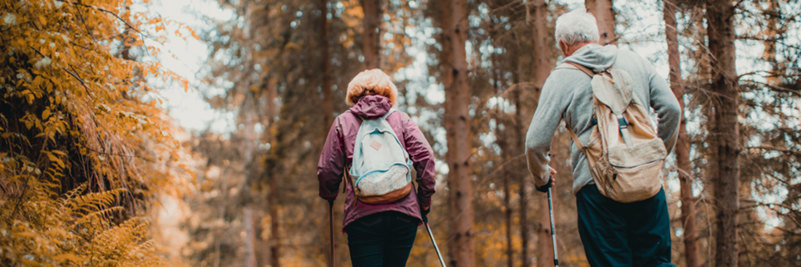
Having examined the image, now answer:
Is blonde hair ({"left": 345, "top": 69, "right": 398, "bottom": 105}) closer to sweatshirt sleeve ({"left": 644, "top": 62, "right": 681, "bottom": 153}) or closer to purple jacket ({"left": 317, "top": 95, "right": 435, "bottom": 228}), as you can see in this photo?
purple jacket ({"left": 317, "top": 95, "right": 435, "bottom": 228})

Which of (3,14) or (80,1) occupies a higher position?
(80,1)

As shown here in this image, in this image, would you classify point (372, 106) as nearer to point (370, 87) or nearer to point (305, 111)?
point (370, 87)

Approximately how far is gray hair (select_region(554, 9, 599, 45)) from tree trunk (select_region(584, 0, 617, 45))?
4.76 feet

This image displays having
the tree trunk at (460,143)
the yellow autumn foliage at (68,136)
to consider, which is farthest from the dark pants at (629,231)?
the tree trunk at (460,143)

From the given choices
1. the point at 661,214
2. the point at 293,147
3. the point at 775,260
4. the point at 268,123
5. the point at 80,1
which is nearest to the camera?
the point at 661,214

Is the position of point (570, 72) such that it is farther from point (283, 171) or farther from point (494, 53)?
point (283, 171)

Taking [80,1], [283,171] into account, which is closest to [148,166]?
[80,1]

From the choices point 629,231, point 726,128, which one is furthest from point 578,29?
point 726,128

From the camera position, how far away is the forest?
398 centimetres

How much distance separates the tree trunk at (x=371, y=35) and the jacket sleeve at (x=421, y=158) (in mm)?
5508

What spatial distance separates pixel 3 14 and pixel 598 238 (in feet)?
13.2

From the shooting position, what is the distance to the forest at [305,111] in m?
3.98

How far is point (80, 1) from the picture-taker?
4168 millimetres

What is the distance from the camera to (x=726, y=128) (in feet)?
18.4
